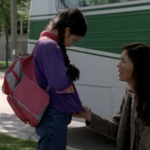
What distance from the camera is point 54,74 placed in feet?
8.04

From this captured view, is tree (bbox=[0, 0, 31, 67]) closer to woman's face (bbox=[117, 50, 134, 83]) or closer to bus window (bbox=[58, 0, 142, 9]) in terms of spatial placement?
bus window (bbox=[58, 0, 142, 9])

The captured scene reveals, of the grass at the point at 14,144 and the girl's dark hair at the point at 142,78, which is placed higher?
the girl's dark hair at the point at 142,78

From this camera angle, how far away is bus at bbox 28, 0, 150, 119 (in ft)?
15.5

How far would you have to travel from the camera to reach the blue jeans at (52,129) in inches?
102

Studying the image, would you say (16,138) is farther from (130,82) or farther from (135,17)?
(130,82)

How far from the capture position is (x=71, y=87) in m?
2.59

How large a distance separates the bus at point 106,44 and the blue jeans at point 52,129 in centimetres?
232

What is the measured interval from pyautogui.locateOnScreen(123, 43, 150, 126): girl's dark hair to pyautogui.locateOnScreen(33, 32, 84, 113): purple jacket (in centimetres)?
46

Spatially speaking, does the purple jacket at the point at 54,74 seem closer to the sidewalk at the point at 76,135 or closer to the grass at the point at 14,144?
the grass at the point at 14,144

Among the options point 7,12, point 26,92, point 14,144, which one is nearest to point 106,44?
point 14,144

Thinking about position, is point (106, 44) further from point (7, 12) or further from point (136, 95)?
point (7, 12)

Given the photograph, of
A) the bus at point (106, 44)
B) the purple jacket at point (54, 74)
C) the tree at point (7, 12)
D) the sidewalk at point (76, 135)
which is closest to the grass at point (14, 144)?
the sidewalk at point (76, 135)

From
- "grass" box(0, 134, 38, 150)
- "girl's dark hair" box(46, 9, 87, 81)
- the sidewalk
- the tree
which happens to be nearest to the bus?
the sidewalk

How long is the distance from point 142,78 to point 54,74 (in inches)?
22.8
